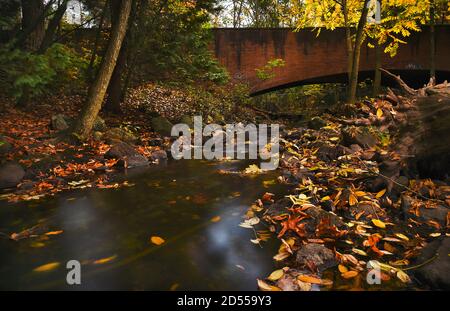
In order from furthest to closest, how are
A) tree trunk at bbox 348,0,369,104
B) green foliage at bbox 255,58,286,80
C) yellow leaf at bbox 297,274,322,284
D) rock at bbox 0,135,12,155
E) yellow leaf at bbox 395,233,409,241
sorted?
green foliage at bbox 255,58,286,80 → tree trunk at bbox 348,0,369,104 → rock at bbox 0,135,12,155 → yellow leaf at bbox 395,233,409,241 → yellow leaf at bbox 297,274,322,284

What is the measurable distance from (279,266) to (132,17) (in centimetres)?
1062

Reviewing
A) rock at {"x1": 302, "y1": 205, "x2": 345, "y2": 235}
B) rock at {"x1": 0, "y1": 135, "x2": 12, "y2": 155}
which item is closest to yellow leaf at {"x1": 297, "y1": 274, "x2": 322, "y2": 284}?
rock at {"x1": 302, "y1": 205, "x2": 345, "y2": 235}

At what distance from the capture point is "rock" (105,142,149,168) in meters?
8.06

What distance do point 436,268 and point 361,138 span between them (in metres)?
4.74

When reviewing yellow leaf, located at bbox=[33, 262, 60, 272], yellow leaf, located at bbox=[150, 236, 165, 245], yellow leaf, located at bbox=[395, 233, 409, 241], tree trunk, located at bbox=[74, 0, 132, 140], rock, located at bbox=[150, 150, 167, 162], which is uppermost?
tree trunk, located at bbox=[74, 0, 132, 140]

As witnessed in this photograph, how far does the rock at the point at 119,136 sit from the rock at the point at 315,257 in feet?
23.0

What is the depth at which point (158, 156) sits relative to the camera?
9039 mm

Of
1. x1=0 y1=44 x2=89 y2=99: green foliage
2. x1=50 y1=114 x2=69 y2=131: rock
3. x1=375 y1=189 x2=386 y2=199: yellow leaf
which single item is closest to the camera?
x1=375 y1=189 x2=386 y2=199: yellow leaf

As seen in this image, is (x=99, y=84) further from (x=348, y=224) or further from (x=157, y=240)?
(x=348, y=224)

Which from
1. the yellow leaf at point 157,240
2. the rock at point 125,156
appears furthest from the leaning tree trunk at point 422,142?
the rock at point 125,156

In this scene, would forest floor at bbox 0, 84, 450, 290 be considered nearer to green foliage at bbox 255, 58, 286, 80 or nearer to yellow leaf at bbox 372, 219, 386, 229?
yellow leaf at bbox 372, 219, 386, 229

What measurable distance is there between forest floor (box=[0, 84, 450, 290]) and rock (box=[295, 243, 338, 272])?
11 millimetres

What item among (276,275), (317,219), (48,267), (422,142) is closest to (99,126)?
(48,267)

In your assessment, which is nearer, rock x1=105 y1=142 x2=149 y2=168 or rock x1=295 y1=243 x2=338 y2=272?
rock x1=295 y1=243 x2=338 y2=272
